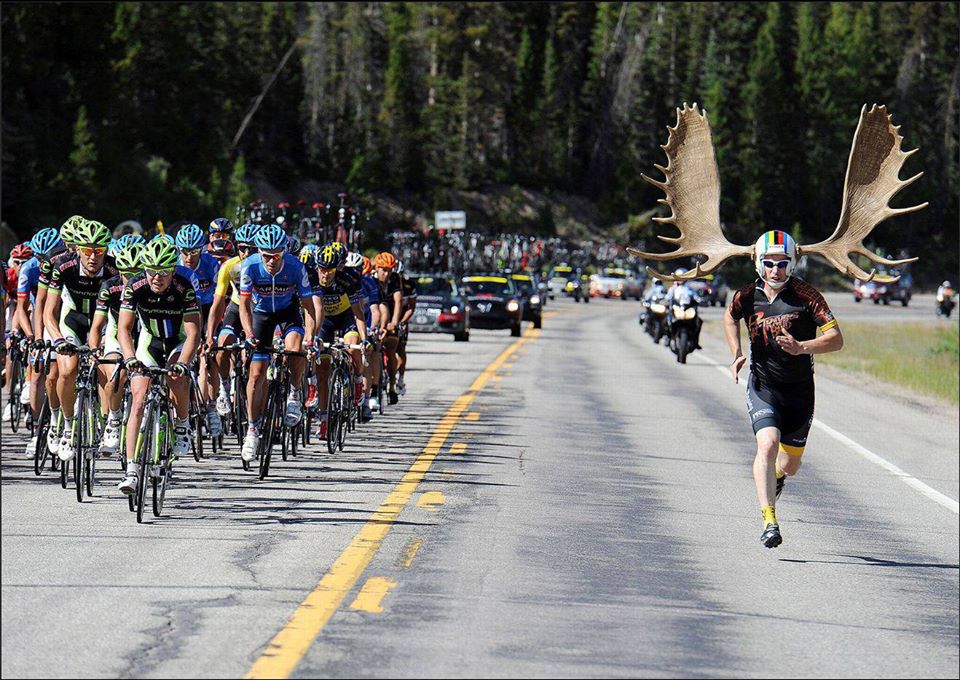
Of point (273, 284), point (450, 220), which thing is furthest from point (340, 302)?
point (450, 220)

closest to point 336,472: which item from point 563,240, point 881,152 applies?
point 881,152

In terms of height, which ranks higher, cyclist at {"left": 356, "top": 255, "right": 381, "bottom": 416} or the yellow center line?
cyclist at {"left": 356, "top": 255, "right": 381, "bottom": 416}

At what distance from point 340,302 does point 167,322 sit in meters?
5.76

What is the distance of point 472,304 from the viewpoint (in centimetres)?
5031

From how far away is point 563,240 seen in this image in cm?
12000

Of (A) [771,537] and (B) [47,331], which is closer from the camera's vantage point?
(A) [771,537]

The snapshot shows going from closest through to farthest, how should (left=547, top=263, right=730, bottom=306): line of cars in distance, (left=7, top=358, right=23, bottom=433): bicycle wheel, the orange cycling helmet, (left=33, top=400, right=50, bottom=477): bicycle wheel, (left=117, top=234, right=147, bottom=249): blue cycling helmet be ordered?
(left=117, top=234, right=147, bottom=249): blue cycling helmet → (left=33, top=400, right=50, bottom=477): bicycle wheel → (left=7, top=358, right=23, bottom=433): bicycle wheel → the orange cycling helmet → (left=547, top=263, right=730, bottom=306): line of cars in distance

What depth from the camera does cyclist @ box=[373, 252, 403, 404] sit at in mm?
22000

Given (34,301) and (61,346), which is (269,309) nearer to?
(34,301)

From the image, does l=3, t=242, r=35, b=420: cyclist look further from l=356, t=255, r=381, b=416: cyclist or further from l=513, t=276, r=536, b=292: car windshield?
l=513, t=276, r=536, b=292: car windshield

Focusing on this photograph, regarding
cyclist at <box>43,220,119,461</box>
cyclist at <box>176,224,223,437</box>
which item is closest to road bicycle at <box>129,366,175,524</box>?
cyclist at <box>43,220,119,461</box>

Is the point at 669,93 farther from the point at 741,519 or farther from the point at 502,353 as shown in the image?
the point at 741,519

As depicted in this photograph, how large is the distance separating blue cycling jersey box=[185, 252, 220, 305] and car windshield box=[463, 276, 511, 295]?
33.1 meters

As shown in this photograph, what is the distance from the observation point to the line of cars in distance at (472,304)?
44125 millimetres
